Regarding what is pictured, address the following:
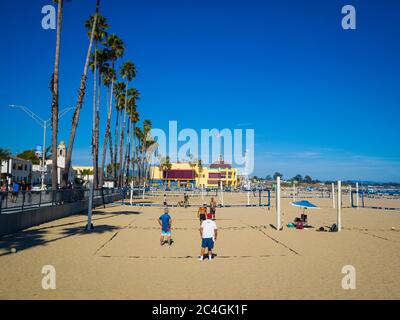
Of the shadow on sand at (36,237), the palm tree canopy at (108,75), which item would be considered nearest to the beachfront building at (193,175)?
the palm tree canopy at (108,75)

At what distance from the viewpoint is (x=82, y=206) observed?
28.8m

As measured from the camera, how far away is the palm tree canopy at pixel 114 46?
43.4 meters

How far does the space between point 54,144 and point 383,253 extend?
22521mm

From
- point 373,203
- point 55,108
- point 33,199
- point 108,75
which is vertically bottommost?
point 373,203

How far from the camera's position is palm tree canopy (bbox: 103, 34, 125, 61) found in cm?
4338

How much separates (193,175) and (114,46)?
10262 centimetres

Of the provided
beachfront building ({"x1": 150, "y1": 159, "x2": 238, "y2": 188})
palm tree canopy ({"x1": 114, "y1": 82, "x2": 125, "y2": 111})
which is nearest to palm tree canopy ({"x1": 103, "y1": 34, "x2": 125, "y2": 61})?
palm tree canopy ({"x1": 114, "y1": 82, "x2": 125, "y2": 111})

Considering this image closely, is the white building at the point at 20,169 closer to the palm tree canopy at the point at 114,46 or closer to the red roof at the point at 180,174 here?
the palm tree canopy at the point at 114,46

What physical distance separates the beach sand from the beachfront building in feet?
406

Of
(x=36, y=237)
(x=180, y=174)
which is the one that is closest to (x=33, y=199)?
(x=36, y=237)

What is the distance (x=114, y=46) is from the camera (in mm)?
44062

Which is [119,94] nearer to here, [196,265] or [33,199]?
[33,199]
